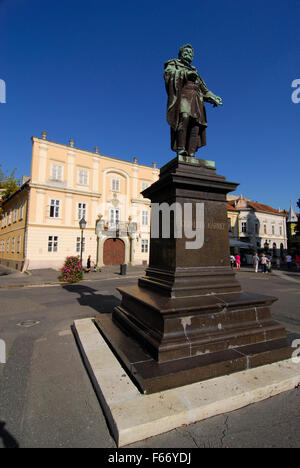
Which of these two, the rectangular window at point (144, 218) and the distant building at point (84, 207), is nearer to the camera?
the distant building at point (84, 207)

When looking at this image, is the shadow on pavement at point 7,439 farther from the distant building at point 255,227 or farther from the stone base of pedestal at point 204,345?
the distant building at point 255,227

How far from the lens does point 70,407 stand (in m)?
2.29

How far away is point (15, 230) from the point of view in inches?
923

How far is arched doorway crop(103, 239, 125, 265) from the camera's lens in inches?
942

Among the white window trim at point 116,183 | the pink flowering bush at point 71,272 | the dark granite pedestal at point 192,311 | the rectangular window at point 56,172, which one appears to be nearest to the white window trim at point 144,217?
the white window trim at point 116,183

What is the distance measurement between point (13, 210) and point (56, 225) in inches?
329

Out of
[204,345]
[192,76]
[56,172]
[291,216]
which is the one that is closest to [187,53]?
[192,76]

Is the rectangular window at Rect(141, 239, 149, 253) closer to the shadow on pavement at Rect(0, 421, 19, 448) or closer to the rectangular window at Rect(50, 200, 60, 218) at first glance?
the rectangular window at Rect(50, 200, 60, 218)

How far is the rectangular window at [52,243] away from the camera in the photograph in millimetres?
20625

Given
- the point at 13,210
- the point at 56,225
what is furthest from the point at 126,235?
the point at 13,210

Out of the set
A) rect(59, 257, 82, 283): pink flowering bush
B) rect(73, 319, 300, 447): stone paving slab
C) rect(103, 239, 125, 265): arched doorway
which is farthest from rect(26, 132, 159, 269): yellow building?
rect(73, 319, 300, 447): stone paving slab

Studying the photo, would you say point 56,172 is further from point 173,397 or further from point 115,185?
point 173,397

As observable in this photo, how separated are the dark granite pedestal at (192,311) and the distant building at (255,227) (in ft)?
112
